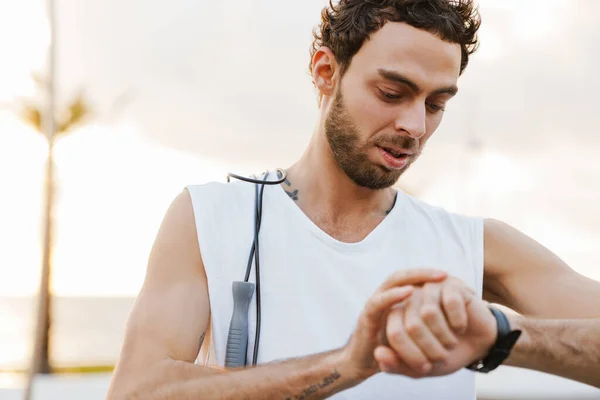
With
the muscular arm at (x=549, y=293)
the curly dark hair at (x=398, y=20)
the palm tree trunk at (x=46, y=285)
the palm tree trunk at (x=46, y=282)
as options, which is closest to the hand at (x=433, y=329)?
the muscular arm at (x=549, y=293)

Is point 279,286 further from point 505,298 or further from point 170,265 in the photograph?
point 505,298

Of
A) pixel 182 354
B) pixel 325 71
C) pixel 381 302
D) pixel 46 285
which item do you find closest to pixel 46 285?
pixel 46 285

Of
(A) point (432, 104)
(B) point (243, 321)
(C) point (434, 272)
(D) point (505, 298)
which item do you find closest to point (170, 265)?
(B) point (243, 321)

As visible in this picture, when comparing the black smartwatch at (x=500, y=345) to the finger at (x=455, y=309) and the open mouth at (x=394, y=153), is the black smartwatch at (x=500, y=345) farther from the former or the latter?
the open mouth at (x=394, y=153)

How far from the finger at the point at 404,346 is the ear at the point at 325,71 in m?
1.02

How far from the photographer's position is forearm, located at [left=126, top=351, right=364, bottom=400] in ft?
4.86

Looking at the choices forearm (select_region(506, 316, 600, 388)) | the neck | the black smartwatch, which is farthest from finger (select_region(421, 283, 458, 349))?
the neck

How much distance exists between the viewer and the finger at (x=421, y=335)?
134 centimetres

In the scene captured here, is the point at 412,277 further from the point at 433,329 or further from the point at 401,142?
the point at 401,142

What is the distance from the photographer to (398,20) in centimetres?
205

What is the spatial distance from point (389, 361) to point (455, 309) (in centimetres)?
16

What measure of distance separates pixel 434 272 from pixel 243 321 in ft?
1.99

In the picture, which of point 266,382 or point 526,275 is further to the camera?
point 526,275

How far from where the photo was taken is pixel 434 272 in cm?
142
